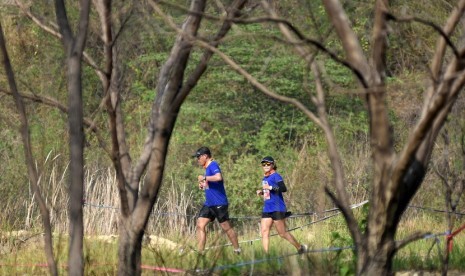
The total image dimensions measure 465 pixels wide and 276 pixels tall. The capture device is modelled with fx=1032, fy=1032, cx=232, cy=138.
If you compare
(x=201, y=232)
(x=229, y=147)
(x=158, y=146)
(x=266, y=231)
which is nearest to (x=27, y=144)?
(x=158, y=146)

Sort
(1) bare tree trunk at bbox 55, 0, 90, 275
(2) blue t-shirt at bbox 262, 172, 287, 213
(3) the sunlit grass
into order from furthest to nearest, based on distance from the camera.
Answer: (2) blue t-shirt at bbox 262, 172, 287, 213 → (3) the sunlit grass → (1) bare tree trunk at bbox 55, 0, 90, 275

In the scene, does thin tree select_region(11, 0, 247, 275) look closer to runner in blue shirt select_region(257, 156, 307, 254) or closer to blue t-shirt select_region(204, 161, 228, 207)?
runner in blue shirt select_region(257, 156, 307, 254)

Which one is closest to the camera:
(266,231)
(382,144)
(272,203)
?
(382,144)

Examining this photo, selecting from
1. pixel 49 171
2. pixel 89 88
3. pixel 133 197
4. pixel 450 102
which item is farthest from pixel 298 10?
pixel 89 88

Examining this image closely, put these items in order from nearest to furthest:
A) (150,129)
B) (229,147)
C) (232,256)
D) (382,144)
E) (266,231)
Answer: (382,144)
(150,129)
(232,256)
(266,231)
(229,147)

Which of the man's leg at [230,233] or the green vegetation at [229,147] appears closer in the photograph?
the green vegetation at [229,147]

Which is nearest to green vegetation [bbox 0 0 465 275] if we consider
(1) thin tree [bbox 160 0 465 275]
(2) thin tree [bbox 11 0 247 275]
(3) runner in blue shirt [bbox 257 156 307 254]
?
(3) runner in blue shirt [bbox 257 156 307 254]

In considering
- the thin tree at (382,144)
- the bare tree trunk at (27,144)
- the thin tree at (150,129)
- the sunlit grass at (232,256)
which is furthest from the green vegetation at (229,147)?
the bare tree trunk at (27,144)

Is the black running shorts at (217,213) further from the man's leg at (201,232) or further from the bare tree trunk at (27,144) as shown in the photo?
the bare tree trunk at (27,144)

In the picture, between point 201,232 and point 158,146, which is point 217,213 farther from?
point 158,146

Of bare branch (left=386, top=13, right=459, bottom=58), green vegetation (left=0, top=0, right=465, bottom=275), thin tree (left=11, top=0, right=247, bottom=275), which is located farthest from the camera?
green vegetation (left=0, top=0, right=465, bottom=275)

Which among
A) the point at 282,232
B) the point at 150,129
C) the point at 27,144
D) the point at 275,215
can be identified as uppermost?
the point at 150,129

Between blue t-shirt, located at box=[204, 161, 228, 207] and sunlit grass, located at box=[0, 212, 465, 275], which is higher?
blue t-shirt, located at box=[204, 161, 228, 207]

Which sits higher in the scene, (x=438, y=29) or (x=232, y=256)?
(x=438, y=29)
